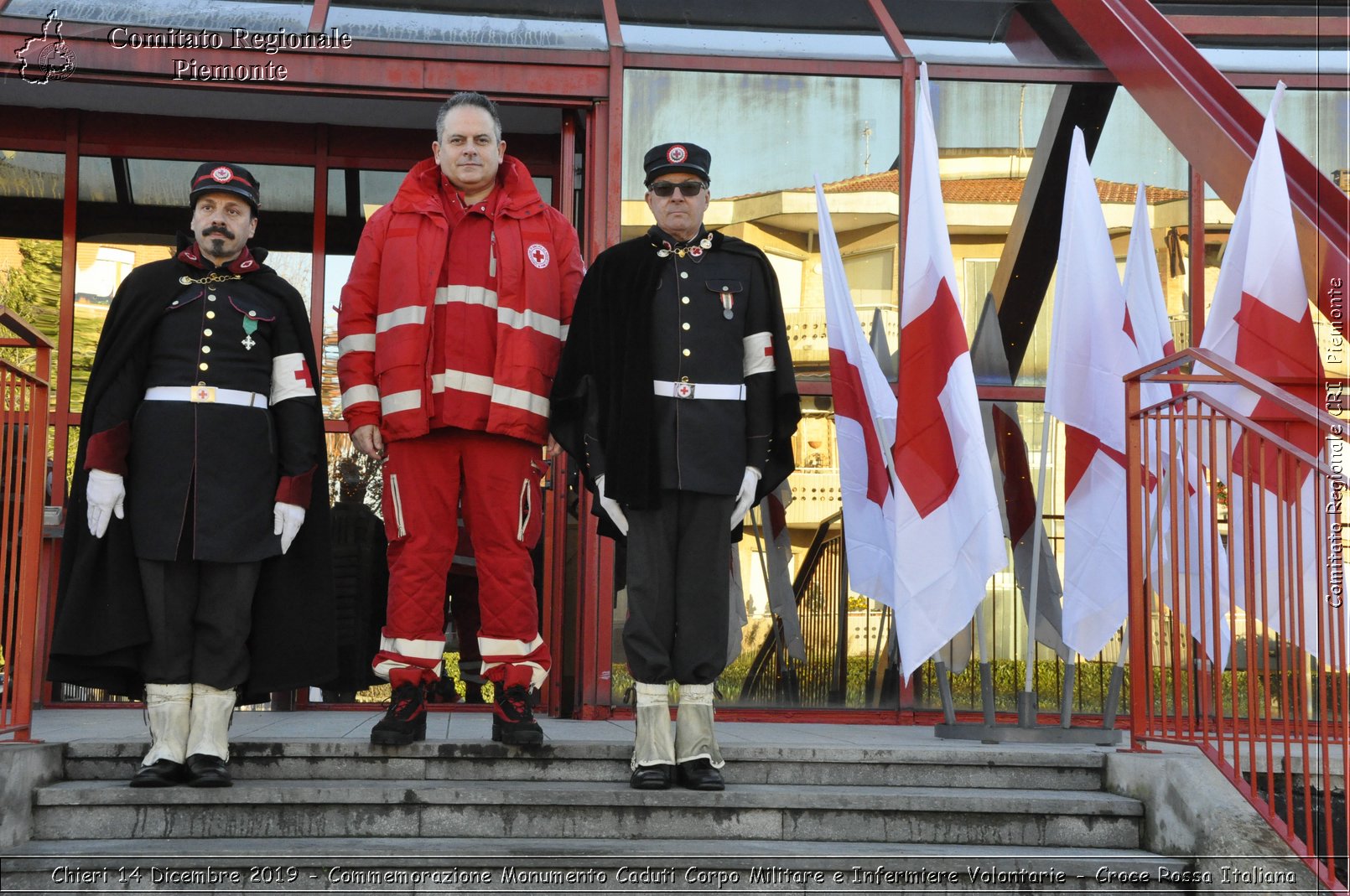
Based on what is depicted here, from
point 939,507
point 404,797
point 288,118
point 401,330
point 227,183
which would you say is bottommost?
point 404,797

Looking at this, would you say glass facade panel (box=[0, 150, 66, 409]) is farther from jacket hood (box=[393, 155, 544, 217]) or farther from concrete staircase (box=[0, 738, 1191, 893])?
concrete staircase (box=[0, 738, 1191, 893])

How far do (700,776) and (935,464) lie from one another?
176 cm

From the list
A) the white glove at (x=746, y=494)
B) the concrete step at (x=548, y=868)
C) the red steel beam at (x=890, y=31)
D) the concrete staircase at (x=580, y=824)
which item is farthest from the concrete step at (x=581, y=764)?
the red steel beam at (x=890, y=31)

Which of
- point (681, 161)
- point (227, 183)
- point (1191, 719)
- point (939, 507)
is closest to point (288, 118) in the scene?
point (227, 183)

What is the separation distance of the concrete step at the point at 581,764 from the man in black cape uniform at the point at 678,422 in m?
0.22

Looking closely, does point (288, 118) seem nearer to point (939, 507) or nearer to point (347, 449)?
point (347, 449)

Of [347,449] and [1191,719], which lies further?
[347,449]

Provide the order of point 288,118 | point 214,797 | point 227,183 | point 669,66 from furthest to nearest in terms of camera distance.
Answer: point 288,118 → point 669,66 → point 227,183 → point 214,797

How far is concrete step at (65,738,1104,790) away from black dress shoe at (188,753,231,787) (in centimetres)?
20

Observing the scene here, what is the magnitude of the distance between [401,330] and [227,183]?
0.75 metres

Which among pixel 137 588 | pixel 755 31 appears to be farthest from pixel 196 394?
pixel 755 31

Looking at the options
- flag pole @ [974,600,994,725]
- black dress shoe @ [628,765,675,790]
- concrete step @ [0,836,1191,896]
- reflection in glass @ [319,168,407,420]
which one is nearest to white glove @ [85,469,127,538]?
concrete step @ [0,836,1191,896]

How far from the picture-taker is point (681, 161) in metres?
4.74

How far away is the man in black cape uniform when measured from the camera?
4641mm
